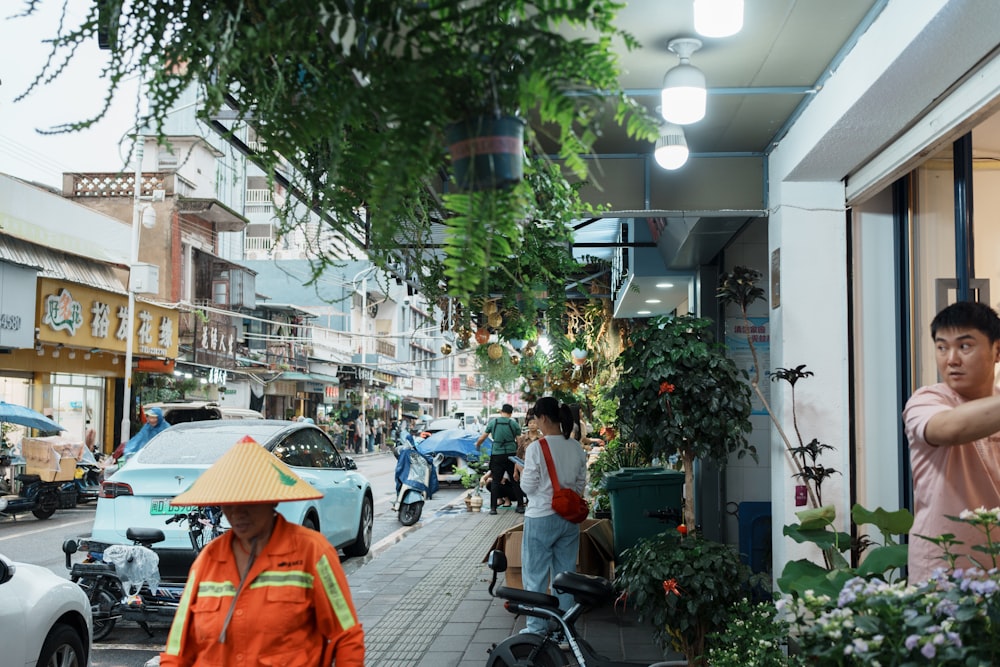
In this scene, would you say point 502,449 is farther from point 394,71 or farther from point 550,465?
point 394,71

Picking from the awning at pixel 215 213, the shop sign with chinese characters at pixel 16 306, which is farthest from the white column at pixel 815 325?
the awning at pixel 215 213

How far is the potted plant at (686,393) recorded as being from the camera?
6496 mm

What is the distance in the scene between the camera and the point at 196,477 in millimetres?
8438

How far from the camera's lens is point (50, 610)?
5.28 meters

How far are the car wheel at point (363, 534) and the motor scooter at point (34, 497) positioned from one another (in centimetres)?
698

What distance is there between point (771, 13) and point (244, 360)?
3429 cm

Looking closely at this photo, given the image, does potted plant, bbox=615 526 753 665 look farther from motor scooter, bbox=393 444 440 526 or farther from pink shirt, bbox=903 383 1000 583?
motor scooter, bbox=393 444 440 526

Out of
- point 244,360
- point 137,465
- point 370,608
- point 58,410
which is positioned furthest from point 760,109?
point 244,360

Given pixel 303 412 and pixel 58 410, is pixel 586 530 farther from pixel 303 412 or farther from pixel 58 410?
pixel 303 412

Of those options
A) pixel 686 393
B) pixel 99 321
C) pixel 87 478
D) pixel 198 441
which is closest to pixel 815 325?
pixel 686 393

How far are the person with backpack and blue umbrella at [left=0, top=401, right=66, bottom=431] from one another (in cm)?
767

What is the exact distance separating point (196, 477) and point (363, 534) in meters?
4.10

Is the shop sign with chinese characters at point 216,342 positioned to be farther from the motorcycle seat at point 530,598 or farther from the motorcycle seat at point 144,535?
the motorcycle seat at point 530,598

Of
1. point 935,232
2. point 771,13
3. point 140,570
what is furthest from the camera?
point 140,570
